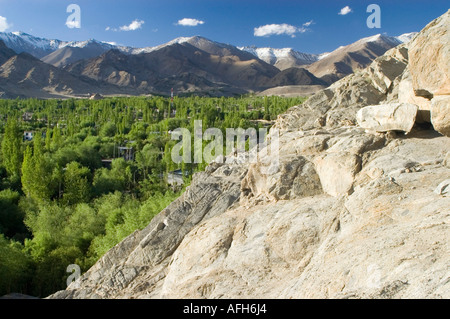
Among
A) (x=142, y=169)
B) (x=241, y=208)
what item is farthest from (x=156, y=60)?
(x=241, y=208)

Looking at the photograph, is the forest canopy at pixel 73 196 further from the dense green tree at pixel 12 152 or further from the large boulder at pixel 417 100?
the large boulder at pixel 417 100

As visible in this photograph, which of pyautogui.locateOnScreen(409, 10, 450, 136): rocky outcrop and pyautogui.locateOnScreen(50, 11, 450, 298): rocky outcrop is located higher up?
pyautogui.locateOnScreen(409, 10, 450, 136): rocky outcrop

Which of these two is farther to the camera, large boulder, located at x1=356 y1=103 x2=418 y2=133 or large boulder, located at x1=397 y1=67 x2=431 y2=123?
large boulder, located at x1=397 y1=67 x2=431 y2=123

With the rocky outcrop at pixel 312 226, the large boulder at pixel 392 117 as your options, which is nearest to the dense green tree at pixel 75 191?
the rocky outcrop at pixel 312 226

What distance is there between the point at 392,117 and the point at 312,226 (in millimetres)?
3382

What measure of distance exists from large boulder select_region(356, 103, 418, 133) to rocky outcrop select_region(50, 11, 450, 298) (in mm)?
37

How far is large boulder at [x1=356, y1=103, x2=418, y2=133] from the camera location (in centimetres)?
808

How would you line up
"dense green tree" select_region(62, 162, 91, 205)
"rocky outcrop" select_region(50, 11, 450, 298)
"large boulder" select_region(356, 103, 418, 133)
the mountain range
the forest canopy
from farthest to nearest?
the mountain range → "dense green tree" select_region(62, 162, 91, 205) → the forest canopy → "large boulder" select_region(356, 103, 418, 133) → "rocky outcrop" select_region(50, 11, 450, 298)

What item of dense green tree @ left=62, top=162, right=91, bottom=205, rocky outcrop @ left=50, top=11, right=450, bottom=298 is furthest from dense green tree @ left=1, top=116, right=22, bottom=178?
rocky outcrop @ left=50, top=11, right=450, bottom=298

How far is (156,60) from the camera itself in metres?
196

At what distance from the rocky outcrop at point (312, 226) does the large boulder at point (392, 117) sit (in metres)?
0.04

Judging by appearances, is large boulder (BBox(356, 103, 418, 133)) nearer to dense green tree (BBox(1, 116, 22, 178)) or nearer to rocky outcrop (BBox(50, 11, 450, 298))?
rocky outcrop (BBox(50, 11, 450, 298))

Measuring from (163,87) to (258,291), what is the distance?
5889 inches
